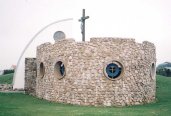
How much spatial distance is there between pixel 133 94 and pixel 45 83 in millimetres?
5382

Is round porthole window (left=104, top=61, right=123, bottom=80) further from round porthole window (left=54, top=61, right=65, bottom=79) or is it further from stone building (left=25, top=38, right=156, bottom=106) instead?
round porthole window (left=54, top=61, right=65, bottom=79)

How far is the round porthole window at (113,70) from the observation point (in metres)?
15.7

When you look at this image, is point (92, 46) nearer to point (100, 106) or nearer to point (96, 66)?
point (96, 66)

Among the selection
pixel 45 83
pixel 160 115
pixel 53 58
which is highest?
pixel 53 58

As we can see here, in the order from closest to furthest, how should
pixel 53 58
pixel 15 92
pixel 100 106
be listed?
pixel 100 106
pixel 53 58
pixel 15 92

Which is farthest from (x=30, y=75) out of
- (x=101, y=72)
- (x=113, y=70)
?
(x=113, y=70)

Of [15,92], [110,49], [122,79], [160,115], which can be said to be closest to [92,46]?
[110,49]

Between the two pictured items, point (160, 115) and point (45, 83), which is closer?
point (160, 115)

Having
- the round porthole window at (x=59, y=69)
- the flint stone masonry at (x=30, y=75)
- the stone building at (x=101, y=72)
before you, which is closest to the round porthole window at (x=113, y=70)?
the stone building at (x=101, y=72)

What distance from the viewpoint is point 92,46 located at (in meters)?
15.7

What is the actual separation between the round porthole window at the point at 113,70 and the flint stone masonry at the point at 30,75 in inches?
313

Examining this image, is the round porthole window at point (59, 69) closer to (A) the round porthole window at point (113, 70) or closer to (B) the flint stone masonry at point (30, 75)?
(A) the round porthole window at point (113, 70)

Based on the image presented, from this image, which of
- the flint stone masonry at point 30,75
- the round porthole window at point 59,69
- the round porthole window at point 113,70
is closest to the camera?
the round porthole window at point 113,70

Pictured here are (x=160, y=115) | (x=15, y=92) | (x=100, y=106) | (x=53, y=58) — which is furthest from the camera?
(x=15, y=92)
